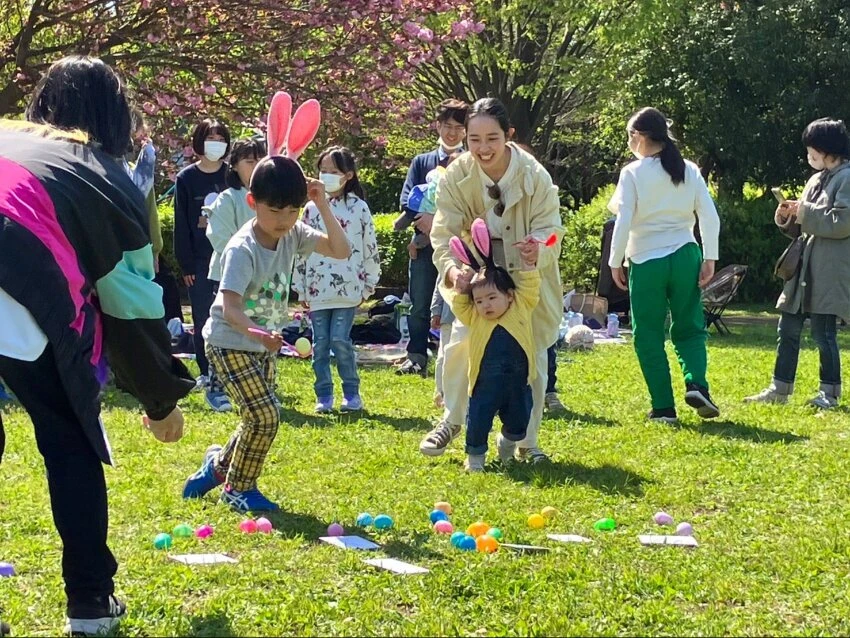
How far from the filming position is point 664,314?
24.8 ft

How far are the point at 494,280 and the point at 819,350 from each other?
11.4 ft

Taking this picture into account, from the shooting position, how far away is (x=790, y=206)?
8.21m

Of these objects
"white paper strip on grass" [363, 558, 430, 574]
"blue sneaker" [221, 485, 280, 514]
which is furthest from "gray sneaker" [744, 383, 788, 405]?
"white paper strip on grass" [363, 558, 430, 574]

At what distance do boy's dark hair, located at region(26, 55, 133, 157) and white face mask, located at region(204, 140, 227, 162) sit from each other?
466cm

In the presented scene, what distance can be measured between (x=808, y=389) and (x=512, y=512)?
4893 mm

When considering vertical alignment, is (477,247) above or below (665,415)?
above

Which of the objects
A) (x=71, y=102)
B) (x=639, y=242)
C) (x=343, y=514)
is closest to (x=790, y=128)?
(x=639, y=242)

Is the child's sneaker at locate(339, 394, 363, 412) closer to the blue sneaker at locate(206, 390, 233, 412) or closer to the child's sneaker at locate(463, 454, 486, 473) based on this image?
the blue sneaker at locate(206, 390, 233, 412)

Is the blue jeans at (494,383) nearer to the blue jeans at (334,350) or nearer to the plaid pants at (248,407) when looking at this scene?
the plaid pants at (248,407)

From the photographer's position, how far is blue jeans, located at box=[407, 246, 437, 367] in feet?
31.7

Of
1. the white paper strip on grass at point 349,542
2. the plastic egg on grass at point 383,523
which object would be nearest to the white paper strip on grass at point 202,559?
the white paper strip on grass at point 349,542

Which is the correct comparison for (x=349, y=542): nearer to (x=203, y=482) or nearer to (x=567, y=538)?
(x=567, y=538)

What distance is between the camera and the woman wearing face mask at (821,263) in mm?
7988

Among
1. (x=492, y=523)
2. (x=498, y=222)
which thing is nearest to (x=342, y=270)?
(x=498, y=222)
